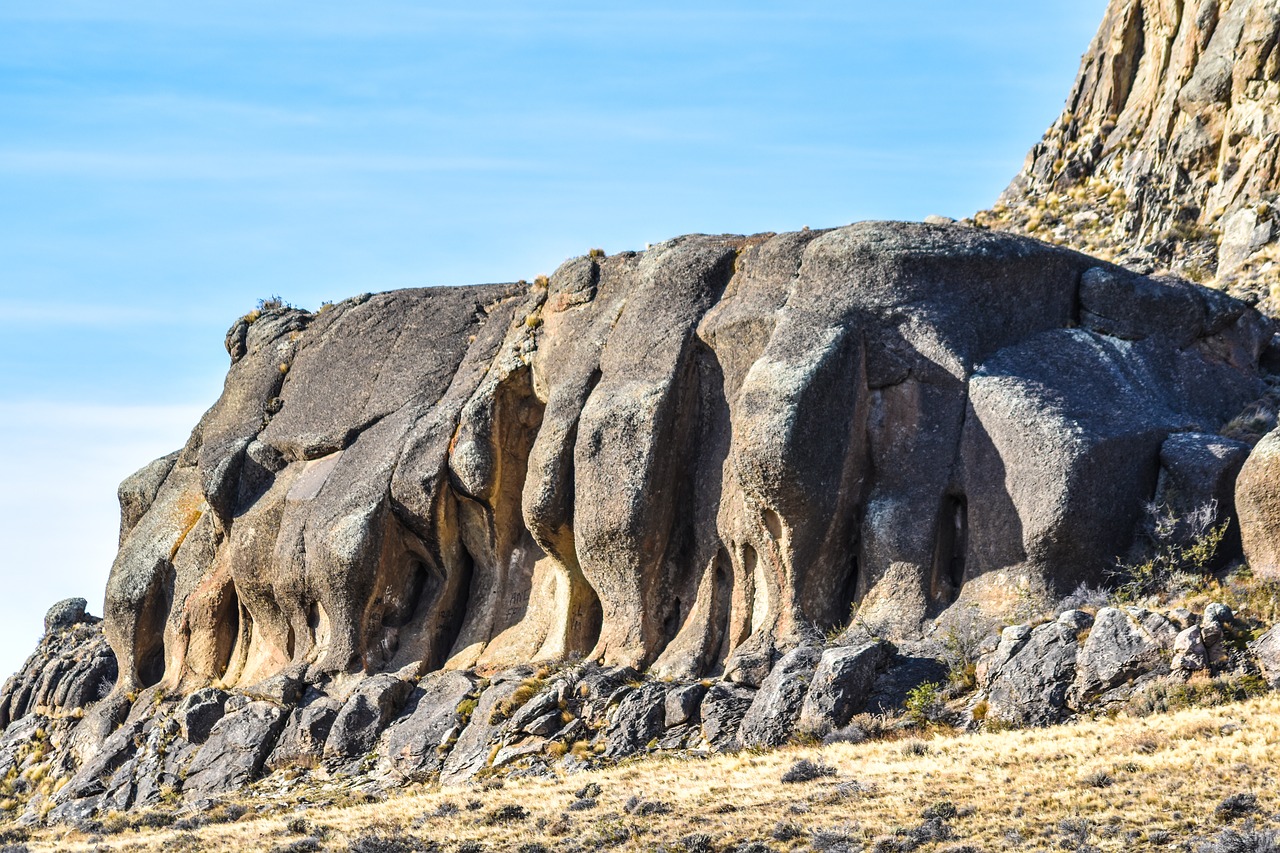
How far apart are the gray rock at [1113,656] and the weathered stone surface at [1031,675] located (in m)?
0.28

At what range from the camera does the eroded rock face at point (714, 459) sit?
118 feet

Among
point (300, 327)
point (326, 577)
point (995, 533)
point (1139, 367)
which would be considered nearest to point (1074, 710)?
point (995, 533)

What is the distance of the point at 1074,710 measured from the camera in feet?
102

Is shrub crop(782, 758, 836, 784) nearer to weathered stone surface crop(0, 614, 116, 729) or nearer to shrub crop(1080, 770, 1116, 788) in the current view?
shrub crop(1080, 770, 1116, 788)

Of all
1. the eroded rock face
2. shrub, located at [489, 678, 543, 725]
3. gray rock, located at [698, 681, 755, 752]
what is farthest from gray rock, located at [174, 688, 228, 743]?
gray rock, located at [698, 681, 755, 752]

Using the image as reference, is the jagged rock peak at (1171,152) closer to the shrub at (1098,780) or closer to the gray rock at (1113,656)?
the gray rock at (1113,656)

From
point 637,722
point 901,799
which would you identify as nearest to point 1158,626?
point 901,799

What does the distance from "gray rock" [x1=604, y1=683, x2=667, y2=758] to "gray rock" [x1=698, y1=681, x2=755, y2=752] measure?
916mm

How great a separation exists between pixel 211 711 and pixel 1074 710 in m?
21.9

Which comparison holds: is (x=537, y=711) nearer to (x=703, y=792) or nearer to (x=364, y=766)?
(x=364, y=766)

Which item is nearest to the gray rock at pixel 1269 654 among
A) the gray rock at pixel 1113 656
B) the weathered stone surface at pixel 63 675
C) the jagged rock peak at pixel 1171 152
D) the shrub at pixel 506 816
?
the gray rock at pixel 1113 656

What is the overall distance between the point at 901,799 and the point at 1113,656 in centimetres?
532

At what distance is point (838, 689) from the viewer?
33.0 metres

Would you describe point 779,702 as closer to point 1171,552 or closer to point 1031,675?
point 1031,675
